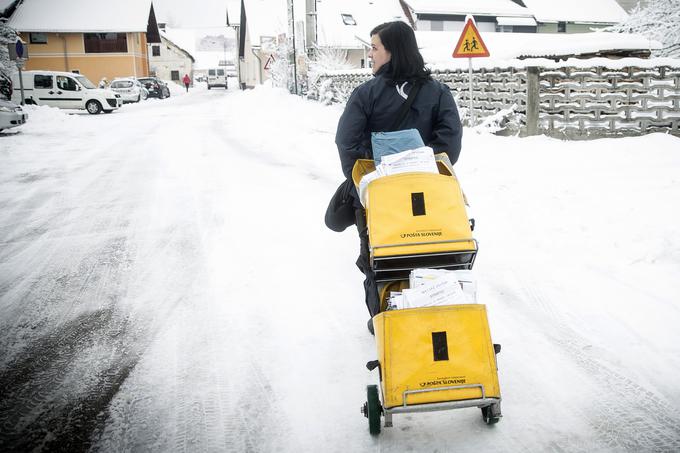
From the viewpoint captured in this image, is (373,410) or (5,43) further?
(5,43)

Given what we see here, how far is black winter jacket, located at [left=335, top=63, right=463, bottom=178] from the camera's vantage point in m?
3.22

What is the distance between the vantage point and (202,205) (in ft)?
24.7

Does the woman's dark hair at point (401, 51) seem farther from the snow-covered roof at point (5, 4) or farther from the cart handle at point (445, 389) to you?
the snow-covered roof at point (5, 4)

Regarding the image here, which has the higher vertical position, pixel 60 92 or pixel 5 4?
pixel 5 4

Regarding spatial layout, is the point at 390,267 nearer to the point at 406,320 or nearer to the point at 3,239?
the point at 406,320

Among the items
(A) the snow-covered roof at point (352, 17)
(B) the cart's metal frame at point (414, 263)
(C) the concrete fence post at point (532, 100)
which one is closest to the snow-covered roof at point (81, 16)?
(A) the snow-covered roof at point (352, 17)

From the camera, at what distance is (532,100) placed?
11.6m

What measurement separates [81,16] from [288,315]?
5422 cm

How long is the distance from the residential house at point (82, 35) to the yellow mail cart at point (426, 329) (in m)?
53.3

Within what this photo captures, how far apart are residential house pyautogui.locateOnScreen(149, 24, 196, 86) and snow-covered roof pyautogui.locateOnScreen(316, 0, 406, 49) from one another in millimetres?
32661

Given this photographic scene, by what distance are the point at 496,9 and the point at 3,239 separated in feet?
149

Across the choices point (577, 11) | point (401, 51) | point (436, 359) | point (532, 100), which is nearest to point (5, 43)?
point (532, 100)

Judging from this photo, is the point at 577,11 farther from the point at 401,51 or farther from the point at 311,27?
the point at 401,51

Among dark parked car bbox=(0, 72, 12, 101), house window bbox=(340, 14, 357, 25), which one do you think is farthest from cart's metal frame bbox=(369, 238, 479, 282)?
house window bbox=(340, 14, 357, 25)
